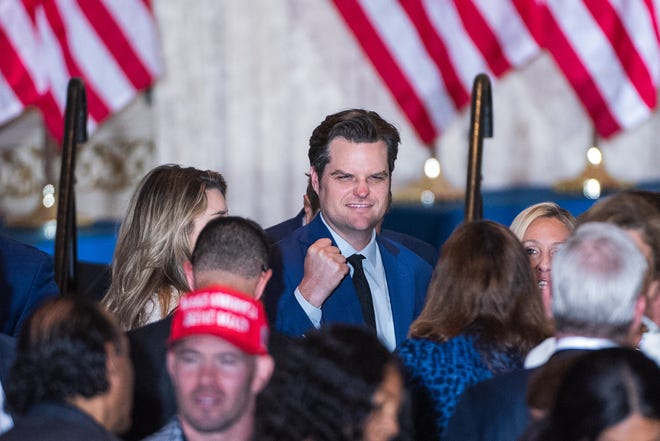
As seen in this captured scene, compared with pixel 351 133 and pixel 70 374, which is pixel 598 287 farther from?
pixel 351 133

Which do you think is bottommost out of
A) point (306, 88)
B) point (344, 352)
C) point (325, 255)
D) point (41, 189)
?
point (344, 352)

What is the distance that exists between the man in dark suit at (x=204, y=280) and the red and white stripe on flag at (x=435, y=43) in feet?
18.6

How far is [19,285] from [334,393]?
2.06m

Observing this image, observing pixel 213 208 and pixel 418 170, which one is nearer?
pixel 213 208

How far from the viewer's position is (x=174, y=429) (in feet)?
9.37

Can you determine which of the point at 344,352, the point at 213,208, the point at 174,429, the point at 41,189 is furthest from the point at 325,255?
the point at 41,189

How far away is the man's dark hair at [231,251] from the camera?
3.47 metres

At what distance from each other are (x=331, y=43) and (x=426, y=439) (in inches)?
257

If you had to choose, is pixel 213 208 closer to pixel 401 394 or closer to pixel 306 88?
pixel 401 394

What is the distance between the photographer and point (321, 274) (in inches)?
163

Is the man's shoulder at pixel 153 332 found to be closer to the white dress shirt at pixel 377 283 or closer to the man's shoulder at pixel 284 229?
the white dress shirt at pixel 377 283

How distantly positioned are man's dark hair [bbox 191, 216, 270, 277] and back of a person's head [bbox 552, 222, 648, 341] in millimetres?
866

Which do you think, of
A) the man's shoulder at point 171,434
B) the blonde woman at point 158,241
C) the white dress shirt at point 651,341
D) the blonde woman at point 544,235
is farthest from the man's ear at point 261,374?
the blonde woman at point 544,235

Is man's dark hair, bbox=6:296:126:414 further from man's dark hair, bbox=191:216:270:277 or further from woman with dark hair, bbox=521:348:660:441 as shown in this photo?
woman with dark hair, bbox=521:348:660:441
